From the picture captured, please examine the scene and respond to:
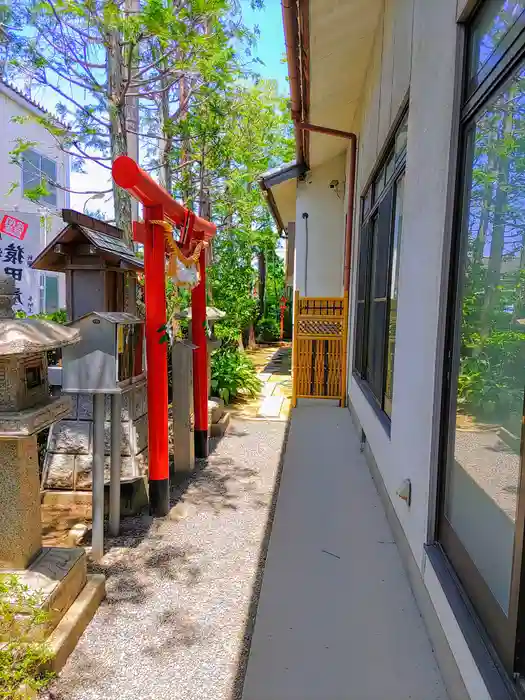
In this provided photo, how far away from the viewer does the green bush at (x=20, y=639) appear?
1.92 m

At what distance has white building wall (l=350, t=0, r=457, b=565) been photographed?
223cm

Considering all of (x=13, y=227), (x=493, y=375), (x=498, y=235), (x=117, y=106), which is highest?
(x=117, y=106)

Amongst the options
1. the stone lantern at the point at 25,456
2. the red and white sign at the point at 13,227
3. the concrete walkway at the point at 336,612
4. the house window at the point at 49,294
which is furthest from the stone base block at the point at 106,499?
the house window at the point at 49,294

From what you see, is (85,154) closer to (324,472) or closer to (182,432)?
(182,432)

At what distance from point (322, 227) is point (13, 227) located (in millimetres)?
5076

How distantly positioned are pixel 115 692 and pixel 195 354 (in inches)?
136

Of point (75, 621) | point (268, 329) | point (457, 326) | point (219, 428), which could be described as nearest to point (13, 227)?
point (219, 428)

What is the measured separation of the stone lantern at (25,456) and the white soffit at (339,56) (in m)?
3.58

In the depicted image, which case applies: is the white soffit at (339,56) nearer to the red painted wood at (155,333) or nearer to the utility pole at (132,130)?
the utility pole at (132,130)

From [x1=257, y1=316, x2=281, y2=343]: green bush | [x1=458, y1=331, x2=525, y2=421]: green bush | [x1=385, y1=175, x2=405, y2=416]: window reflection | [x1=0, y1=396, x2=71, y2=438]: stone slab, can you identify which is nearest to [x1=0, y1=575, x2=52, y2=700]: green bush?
[x1=0, y1=396, x2=71, y2=438]: stone slab

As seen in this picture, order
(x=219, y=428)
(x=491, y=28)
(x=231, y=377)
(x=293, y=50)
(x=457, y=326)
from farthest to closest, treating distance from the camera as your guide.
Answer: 1. (x=231, y=377)
2. (x=219, y=428)
3. (x=293, y=50)
4. (x=457, y=326)
5. (x=491, y=28)

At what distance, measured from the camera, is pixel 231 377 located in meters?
8.33

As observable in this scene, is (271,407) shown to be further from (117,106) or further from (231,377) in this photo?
(117,106)

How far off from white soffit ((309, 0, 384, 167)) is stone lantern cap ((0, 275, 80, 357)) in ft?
11.3
